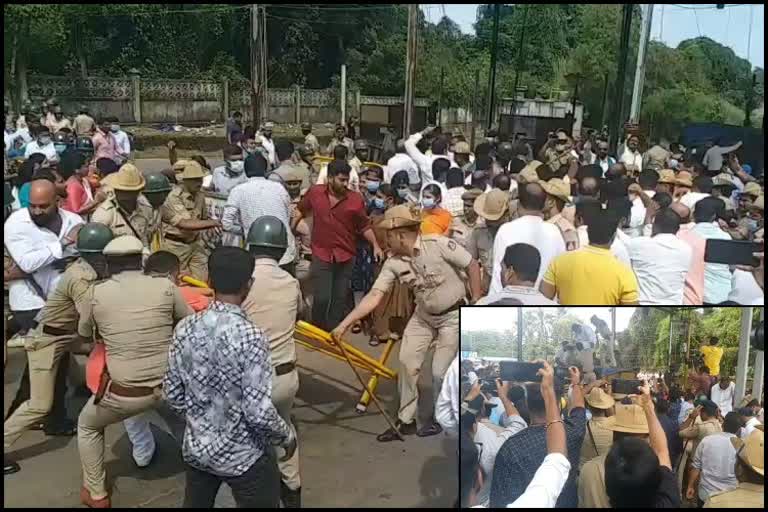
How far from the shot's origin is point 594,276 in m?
4.00

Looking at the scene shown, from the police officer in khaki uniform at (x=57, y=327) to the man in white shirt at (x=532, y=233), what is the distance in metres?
2.20

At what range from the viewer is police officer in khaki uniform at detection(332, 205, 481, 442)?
179 inches

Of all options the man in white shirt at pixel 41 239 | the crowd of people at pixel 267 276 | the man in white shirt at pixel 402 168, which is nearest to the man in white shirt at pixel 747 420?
the crowd of people at pixel 267 276

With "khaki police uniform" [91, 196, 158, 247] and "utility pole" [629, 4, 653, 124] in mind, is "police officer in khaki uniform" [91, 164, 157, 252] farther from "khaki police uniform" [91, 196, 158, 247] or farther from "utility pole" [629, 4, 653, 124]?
A: "utility pole" [629, 4, 653, 124]

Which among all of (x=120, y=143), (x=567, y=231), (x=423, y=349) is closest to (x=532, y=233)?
(x=567, y=231)

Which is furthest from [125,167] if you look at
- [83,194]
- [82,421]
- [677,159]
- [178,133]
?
[178,133]

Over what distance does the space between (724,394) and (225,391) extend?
200cm

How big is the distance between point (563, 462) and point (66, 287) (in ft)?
8.70

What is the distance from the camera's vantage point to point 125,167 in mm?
5324

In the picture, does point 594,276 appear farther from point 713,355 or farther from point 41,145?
point 41,145

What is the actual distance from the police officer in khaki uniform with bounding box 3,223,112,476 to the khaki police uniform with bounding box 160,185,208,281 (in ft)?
5.03

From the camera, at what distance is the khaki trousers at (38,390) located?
4172 mm

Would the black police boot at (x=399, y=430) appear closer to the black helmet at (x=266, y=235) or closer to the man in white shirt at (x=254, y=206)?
the black helmet at (x=266, y=235)

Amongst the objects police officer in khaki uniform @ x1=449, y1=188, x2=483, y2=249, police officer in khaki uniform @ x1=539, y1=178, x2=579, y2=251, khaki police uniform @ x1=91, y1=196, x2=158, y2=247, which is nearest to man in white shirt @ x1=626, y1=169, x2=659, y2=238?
police officer in khaki uniform @ x1=539, y1=178, x2=579, y2=251
